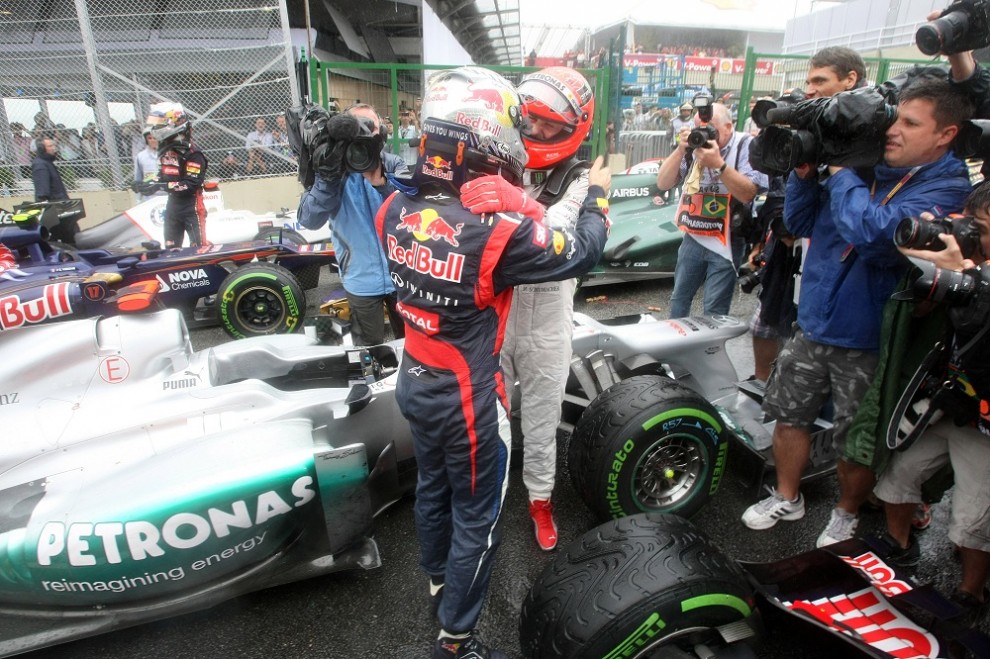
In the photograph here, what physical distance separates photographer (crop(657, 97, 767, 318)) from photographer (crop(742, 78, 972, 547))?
99cm

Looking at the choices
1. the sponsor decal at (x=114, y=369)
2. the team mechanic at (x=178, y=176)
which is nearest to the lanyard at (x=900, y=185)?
the sponsor decal at (x=114, y=369)

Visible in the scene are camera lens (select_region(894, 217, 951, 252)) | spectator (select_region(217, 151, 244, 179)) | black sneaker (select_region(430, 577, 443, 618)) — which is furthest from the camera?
spectator (select_region(217, 151, 244, 179))

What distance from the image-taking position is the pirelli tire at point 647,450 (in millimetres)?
2377

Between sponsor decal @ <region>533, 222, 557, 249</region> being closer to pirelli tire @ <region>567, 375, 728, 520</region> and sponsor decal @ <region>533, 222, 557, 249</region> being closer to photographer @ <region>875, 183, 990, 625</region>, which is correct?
pirelli tire @ <region>567, 375, 728, 520</region>

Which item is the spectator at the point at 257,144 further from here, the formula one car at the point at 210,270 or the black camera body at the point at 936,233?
the black camera body at the point at 936,233

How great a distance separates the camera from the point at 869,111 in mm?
1977

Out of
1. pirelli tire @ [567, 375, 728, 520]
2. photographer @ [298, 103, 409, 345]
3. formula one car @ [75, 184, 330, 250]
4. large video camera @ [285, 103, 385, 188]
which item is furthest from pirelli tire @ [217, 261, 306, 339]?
pirelli tire @ [567, 375, 728, 520]

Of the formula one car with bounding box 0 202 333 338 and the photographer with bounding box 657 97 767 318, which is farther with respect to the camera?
the formula one car with bounding box 0 202 333 338

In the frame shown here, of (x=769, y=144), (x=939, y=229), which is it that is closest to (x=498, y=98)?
(x=769, y=144)

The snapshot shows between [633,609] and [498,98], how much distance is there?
1.47 metres

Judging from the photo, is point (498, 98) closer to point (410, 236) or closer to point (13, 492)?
point (410, 236)

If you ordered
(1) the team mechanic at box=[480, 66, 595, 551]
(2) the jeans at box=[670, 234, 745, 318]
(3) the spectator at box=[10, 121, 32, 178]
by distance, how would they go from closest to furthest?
1. (1) the team mechanic at box=[480, 66, 595, 551]
2. (2) the jeans at box=[670, 234, 745, 318]
3. (3) the spectator at box=[10, 121, 32, 178]

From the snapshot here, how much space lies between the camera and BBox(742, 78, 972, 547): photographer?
2070 mm

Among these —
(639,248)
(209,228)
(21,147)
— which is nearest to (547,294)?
(639,248)
